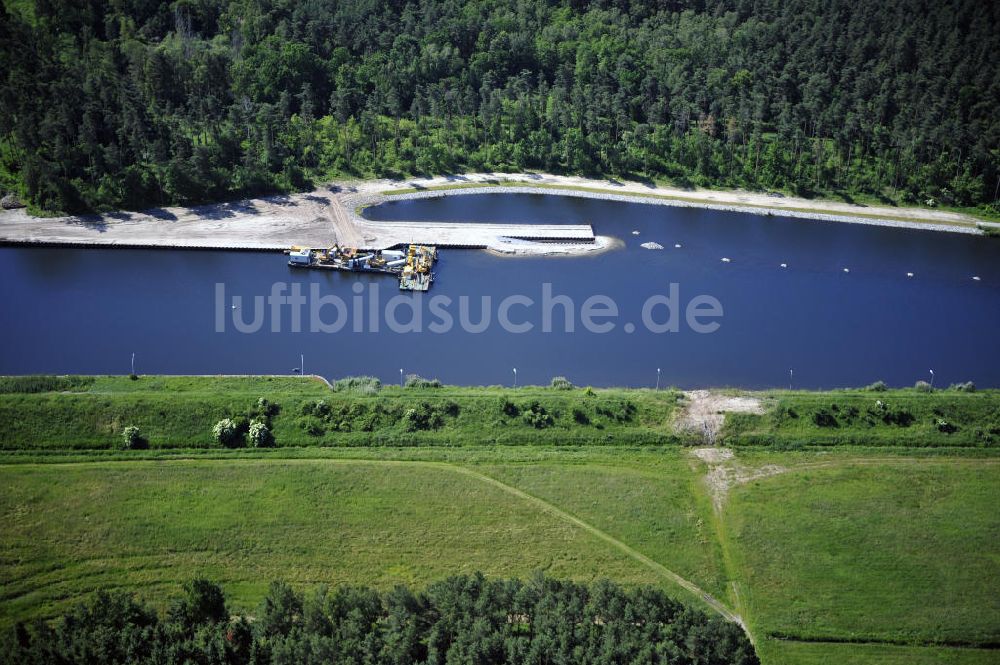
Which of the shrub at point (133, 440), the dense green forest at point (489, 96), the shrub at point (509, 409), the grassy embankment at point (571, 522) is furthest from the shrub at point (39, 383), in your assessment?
the dense green forest at point (489, 96)

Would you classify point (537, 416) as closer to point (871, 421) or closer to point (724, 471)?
point (724, 471)

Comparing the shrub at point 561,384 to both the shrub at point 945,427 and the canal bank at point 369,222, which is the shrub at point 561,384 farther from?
the canal bank at point 369,222

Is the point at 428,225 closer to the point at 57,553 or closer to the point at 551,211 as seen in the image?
the point at 551,211

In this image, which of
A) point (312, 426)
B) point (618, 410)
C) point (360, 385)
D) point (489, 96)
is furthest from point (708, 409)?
point (489, 96)

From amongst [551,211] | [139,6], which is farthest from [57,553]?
[139,6]

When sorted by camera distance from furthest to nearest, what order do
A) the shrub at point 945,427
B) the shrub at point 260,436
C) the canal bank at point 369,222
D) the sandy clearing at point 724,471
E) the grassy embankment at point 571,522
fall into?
the canal bank at point 369,222, the shrub at point 945,427, the shrub at point 260,436, the sandy clearing at point 724,471, the grassy embankment at point 571,522
